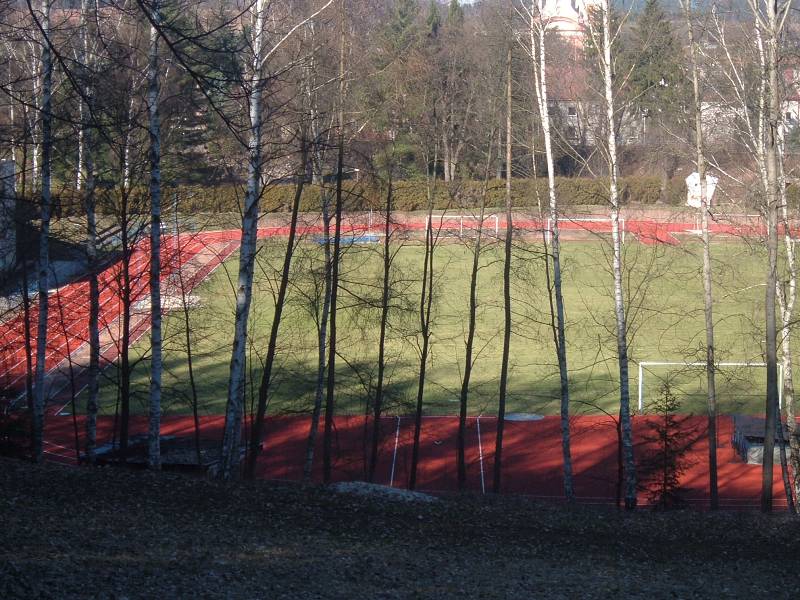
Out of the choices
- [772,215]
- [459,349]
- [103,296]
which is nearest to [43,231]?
[772,215]

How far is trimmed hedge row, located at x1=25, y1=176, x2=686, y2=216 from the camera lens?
21453mm

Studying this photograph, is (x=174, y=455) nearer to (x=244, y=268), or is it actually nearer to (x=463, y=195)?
(x=244, y=268)

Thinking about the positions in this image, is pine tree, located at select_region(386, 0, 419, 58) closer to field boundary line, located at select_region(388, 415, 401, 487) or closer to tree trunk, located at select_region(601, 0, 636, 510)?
tree trunk, located at select_region(601, 0, 636, 510)

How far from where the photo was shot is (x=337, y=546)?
811 centimetres

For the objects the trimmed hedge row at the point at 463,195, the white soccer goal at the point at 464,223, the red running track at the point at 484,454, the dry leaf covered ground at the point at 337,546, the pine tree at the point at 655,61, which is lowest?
the red running track at the point at 484,454

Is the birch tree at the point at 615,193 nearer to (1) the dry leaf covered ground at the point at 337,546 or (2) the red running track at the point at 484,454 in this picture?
(2) the red running track at the point at 484,454

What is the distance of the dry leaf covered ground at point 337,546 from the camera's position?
6.56 m

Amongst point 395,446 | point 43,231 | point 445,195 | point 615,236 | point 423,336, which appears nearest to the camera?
point 43,231

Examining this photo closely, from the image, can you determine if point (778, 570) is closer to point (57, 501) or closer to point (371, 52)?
point (57, 501)

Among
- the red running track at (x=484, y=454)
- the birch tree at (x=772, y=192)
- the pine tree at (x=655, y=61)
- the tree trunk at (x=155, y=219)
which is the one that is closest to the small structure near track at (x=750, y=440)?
the red running track at (x=484, y=454)

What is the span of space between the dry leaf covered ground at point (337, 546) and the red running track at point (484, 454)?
300 inches

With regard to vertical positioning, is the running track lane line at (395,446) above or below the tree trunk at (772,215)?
below

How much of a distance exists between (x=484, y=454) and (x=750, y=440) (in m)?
6.04

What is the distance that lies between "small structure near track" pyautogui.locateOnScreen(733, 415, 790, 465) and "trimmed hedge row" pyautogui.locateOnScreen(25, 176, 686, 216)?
6.08 metres
